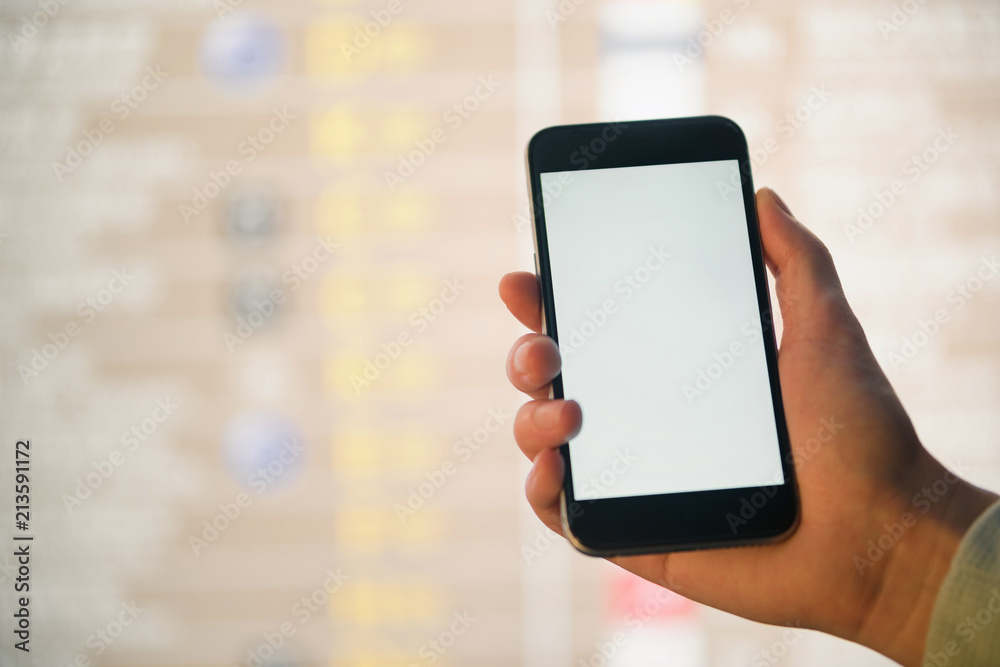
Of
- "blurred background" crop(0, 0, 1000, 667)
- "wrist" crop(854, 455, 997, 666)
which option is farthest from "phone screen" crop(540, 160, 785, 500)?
"blurred background" crop(0, 0, 1000, 667)

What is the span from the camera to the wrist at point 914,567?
0.54 metres

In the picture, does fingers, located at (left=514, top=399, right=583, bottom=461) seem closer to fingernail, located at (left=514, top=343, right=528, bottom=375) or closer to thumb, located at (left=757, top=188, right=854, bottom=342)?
fingernail, located at (left=514, top=343, right=528, bottom=375)

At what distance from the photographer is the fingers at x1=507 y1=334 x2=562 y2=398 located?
22.6 inches

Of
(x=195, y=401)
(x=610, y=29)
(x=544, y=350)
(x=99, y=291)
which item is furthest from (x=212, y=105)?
(x=544, y=350)

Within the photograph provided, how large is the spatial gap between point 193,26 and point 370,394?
2.42 feet

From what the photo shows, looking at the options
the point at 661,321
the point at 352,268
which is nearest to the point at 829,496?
the point at 661,321

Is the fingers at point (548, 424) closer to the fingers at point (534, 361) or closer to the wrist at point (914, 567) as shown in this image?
the fingers at point (534, 361)

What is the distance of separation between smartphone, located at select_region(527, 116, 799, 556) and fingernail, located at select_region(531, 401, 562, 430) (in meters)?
0.03

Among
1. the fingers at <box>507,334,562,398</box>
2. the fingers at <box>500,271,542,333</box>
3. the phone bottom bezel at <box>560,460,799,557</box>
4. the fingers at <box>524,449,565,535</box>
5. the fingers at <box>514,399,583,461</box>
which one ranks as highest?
the fingers at <box>500,271,542,333</box>

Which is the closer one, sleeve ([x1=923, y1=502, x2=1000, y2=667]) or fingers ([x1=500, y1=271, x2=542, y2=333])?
sleeve ([x1=923, y1=502, x2=1000, y2=667])

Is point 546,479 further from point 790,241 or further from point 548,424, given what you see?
point 790,241

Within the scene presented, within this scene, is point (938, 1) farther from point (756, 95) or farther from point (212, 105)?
point (212, 105)

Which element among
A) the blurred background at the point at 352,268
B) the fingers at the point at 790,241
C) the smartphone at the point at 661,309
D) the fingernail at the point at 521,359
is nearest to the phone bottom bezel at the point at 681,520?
the smartphone at the point at 661,309

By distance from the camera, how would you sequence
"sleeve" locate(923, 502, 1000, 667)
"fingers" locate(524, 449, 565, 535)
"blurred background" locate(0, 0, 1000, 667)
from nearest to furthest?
"sleeve" locate(923, 502, 1000, 667) → "fingers" locate(524, 449, 565, 535) → "blurred background" locate(0, 0, 1000, 667)
